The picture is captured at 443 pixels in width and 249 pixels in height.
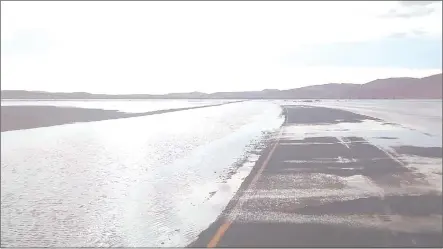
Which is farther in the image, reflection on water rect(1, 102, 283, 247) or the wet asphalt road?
reflection on water rect(1, 102, 283, 247)

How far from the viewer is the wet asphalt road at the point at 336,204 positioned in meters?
7.37

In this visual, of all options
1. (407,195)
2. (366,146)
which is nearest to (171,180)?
(407,195)

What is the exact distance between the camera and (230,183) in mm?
12656

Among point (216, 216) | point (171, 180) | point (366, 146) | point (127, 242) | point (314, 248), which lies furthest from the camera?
point (366, 146)

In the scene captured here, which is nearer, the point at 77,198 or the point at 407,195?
the point at 407,195

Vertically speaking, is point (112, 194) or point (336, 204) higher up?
point (336, 204)

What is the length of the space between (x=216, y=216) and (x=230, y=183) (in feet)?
12.0

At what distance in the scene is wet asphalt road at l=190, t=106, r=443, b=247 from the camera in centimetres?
737

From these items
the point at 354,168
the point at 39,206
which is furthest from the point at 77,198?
the point at 354,168

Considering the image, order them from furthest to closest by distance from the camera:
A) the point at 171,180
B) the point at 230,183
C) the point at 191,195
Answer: the point at 171,180, the point at 230,183, the point at 191,195

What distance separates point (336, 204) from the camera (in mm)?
9727

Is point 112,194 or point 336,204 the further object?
point 112,194

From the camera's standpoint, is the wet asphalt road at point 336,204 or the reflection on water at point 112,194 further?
the reflection on water at point 112,194

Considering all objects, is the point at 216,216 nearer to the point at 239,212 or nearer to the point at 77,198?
the point at 239,212
